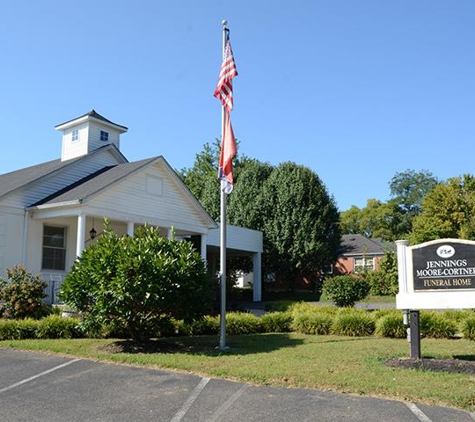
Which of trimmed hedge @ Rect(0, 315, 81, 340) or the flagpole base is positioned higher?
trimmed hedge @ Rect(0, 315, 81, 340)

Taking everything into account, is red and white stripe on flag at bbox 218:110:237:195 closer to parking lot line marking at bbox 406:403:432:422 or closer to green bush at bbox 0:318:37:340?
A: green bush at bbox 0:318:37:340

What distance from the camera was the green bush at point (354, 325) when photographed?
13.6m

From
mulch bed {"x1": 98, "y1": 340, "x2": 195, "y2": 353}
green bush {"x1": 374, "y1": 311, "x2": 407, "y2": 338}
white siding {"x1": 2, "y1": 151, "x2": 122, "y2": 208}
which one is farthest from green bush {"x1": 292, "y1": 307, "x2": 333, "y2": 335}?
white siding {"x1": 2, "y1": 151, "x2": 122, "y2": 208}

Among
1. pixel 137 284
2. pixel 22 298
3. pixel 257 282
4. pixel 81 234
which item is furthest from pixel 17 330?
pixel 257 282

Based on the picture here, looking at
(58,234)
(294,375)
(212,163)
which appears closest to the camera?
(294,375)

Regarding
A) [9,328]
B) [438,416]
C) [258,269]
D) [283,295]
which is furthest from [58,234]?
[283,295]

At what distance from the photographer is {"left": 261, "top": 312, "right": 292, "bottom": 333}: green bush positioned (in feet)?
47.8

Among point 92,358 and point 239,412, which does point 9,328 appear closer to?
point 92,358

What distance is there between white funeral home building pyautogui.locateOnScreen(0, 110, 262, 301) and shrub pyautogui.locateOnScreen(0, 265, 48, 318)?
2946 millimetres

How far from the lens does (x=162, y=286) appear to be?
1013 cm

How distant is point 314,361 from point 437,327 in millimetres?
5352

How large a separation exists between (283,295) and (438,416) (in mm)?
30194

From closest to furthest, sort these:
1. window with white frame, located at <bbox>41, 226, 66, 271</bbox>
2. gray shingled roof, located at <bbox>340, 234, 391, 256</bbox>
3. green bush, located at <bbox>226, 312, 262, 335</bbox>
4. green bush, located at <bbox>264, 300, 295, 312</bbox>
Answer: green bush, located at <bbox>226, 312, 262, 335</bbox> → window with white frame, located at <bbox>41, 226, 66, 271</bbox> → green bush, located at <bbox>264, 300, 295, 312</bbox> → gray shingled roof, located at <bbox>340, 234, 391, 256</bbox>

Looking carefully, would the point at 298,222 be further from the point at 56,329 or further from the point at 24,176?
the point at 56,329
